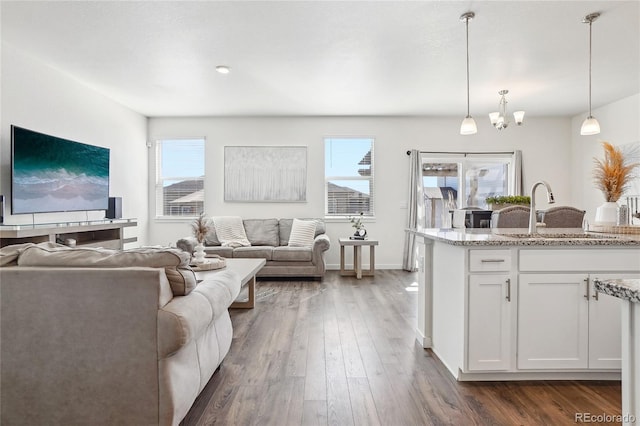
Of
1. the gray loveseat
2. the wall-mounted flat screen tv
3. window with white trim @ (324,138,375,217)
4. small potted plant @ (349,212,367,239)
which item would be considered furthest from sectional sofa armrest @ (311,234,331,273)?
the wall-mounted flat screen tv

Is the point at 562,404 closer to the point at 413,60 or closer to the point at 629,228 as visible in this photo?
the point at 629,228

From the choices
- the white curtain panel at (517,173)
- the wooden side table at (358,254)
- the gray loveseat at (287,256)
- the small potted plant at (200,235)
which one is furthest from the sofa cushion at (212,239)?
the white curtain panel at (517,173)

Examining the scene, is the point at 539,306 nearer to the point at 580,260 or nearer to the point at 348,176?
the point at 580,260

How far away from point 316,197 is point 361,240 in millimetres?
1254

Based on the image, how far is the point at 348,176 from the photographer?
6484mm

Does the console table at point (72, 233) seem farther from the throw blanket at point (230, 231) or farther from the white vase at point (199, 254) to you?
the white vase at point (199, 254)

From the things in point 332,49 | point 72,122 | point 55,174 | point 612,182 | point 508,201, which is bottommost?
point 508,201

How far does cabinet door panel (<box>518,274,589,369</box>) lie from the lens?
2186 millimetres

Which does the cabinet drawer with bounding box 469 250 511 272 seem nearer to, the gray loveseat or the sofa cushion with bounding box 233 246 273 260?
the gray loveseat

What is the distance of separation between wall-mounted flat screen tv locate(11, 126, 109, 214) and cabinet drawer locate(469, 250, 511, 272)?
13.5 feet

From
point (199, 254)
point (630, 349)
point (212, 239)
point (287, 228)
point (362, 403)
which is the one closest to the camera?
point (630, 349)

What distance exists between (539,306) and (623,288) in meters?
1.52

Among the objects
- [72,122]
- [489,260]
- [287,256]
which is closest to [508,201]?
[489,260]

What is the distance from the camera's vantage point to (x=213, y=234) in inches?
226
